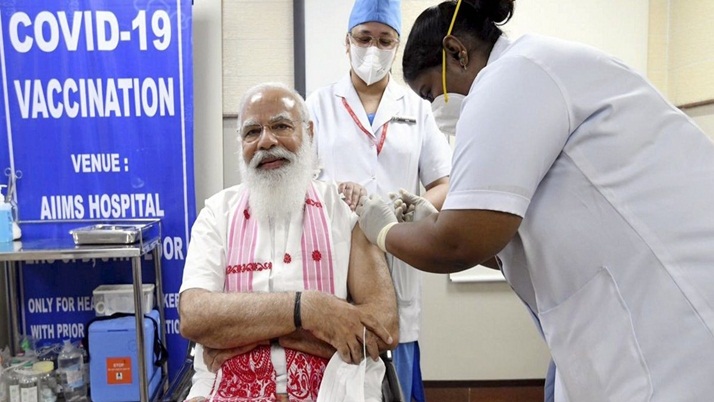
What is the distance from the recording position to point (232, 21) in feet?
8.55

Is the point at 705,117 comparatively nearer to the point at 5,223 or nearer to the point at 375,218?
the point at 375,218

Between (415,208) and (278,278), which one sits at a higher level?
(415,208)

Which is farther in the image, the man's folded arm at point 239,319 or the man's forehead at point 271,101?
the man's forehead at point 271,101

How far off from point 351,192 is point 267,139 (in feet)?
1.19

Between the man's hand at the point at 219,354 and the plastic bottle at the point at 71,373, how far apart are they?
3.99 feet

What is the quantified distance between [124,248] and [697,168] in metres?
2.07

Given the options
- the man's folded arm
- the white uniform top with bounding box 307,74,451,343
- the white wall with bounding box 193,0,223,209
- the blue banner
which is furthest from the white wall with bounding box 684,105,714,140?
the blue banner

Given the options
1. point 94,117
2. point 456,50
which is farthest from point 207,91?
point 456,50

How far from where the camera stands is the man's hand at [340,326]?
55.2 inches

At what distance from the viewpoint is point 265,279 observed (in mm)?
1546

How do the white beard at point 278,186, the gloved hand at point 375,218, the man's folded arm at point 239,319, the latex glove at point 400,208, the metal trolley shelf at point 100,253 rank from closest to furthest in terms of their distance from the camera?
the gloved hand at point 375,218 < the man's folded arm at point 239,319 < the latex glove at point 400,208 < the white beard at point 278,186 < the metal trolley shelf at point 100,253

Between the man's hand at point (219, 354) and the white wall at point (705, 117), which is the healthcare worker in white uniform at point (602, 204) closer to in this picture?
the man's hand at point (219, 354)

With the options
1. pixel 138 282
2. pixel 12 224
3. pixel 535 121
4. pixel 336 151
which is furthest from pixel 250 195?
→ pixel 12 224

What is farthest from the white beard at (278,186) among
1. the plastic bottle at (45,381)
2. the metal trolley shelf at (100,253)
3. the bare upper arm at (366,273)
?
the plastic bottle at (45,381)
